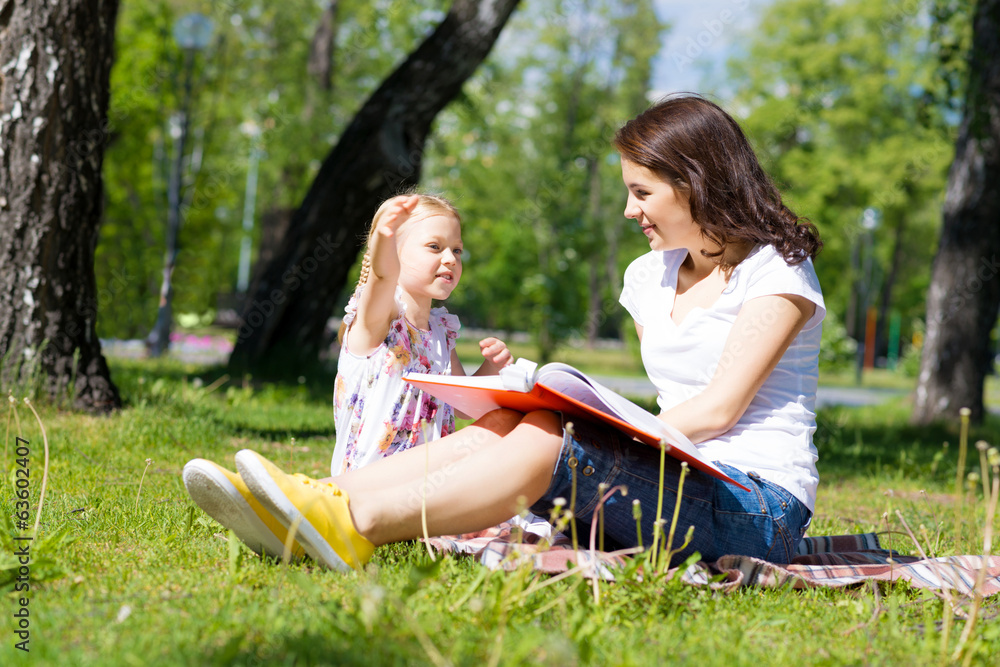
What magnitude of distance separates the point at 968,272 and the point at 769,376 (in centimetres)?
646

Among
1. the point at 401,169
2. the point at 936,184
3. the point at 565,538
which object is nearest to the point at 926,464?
Result: the point at 565,538

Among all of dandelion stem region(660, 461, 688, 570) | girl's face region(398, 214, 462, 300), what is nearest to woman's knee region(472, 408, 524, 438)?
dandelion stem region(660, 461, 688, 570)

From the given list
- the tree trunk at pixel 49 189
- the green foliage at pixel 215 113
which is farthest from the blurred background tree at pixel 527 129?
the tree trunk at pixel 49 189

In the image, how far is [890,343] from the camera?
43656 mm

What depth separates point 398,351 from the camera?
9.62ft

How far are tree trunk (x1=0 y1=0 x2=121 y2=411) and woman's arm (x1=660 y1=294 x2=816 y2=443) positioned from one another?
3.40m

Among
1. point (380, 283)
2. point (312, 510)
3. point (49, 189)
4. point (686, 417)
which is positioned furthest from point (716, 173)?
point (49, 189)

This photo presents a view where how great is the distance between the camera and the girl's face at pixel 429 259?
2.96 m

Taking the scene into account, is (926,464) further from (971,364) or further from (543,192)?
(543,192)

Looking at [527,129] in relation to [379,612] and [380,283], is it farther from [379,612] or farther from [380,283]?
[379,612]

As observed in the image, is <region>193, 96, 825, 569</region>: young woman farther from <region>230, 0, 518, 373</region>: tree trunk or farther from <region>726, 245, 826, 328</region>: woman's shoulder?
<region>230, 0, 518, 373</region>: tree trunk

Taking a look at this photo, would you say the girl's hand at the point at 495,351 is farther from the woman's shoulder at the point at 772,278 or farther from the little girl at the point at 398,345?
the woman's shoulder at the point at 772,278

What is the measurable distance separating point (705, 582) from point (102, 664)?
54.4 inches

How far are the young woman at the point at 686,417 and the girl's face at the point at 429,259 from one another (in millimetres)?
620
